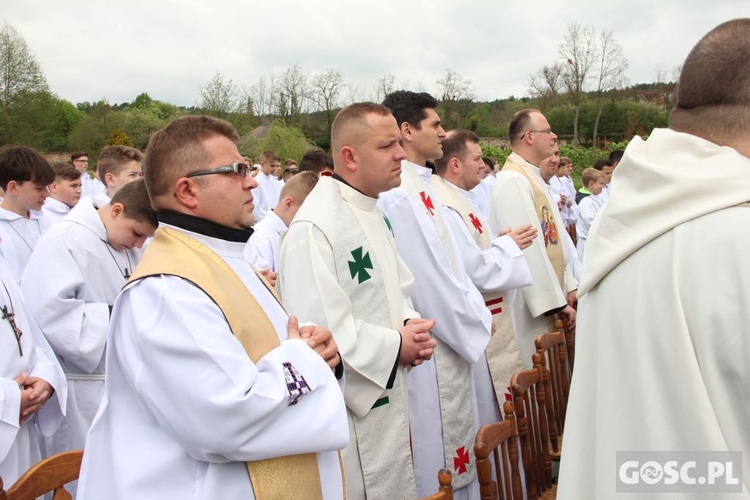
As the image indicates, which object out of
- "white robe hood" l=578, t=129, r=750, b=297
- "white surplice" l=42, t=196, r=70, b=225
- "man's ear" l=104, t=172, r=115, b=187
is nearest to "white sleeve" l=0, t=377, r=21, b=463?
A: "white robe hood" l=578, t=129, r=750, b=297

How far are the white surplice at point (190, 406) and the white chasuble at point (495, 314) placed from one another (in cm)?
259

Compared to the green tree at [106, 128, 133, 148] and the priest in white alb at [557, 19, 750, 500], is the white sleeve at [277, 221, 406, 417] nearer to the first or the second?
the priest in white alb at [557, 19, 750, 500]

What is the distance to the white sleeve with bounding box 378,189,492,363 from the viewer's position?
3.66 m

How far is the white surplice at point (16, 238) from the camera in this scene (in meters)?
5.43

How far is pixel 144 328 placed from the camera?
6.00 feet

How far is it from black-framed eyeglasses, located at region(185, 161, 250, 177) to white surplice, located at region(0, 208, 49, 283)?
3.98 metres

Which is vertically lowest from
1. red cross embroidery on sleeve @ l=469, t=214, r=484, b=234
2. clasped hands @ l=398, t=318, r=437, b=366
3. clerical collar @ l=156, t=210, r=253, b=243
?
clasped hands @ l=398, t=318, r=437, b=366

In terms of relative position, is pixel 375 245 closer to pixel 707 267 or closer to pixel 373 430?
pixel 373 430

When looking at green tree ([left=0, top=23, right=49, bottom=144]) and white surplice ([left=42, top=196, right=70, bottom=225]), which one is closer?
white surplice ([left=42, top=196, right=70, bottom=225])

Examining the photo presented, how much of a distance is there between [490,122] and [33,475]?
4322 centimetres

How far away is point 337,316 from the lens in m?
2.94

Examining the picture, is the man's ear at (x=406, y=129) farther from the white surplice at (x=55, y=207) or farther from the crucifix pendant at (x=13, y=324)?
the white surplice at (x=55, y=207)

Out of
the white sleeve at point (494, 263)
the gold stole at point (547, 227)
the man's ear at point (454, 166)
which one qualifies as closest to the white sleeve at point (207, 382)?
the white sleeve at point (494, 263)

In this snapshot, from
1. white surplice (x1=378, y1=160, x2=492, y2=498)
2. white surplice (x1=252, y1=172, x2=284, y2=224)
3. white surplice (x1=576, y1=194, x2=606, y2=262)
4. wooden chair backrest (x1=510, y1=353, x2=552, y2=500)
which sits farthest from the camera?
white surplice (x1=252, y1=172, x2=284, y2=224)
